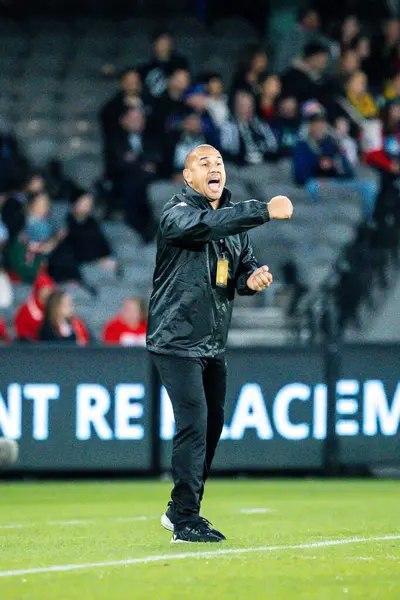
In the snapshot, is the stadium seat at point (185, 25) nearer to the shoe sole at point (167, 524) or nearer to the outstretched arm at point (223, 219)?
the shoe sole at point (167, 524)

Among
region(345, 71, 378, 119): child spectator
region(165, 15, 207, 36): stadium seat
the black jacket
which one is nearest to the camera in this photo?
the black jacket

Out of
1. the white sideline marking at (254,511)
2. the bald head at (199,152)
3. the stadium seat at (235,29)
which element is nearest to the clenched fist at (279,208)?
the bald head at (199,152)

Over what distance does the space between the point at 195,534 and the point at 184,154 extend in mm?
10770

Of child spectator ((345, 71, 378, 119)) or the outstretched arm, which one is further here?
child spectator ((345, 71, 378, 119))

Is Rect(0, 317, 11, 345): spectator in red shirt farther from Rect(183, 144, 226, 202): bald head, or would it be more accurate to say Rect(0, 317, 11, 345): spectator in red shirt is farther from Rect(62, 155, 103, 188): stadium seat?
Rect(183, 144, 226, 202): bald head

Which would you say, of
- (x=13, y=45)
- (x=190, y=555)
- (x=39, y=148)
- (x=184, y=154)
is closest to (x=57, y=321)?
(x=184, y=154)

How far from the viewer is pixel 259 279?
7.61 meters

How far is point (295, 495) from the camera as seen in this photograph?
1178 cm

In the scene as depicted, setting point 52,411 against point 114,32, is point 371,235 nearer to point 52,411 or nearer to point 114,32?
point 52,411

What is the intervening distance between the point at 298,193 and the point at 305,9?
15.4 feet

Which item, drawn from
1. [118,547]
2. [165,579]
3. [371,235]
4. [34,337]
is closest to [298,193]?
[371,235]

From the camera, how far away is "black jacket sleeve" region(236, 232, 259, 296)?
7805 mm

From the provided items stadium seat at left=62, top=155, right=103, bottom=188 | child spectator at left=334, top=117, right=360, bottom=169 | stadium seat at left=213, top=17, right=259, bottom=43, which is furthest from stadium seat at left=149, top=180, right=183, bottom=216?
stadium seat at left=213, top=17, right=259, bottom=43

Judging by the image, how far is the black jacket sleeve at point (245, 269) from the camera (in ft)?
25.6
